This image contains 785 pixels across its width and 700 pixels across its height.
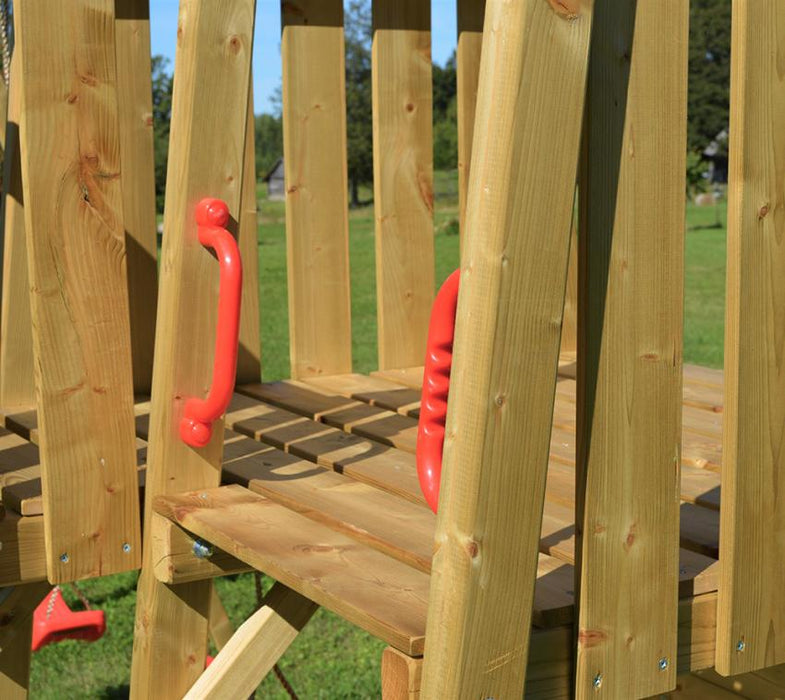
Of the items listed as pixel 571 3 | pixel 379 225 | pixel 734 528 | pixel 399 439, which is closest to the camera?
pixel 571 3

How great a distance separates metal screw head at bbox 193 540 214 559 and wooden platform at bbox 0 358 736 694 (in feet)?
0.08

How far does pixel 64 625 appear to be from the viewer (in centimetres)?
392

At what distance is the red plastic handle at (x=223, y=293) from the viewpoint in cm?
240

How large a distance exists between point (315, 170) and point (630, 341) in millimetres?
2411

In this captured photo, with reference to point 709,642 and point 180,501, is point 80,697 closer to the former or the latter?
point 180,501

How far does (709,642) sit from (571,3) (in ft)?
3.61

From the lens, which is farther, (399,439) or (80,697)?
(80,697)

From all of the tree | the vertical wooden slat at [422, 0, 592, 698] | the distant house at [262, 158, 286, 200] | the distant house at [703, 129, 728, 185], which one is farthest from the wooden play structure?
the distant house at [262, 158, 286, 200]

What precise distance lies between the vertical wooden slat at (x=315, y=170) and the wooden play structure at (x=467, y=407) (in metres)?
0.12

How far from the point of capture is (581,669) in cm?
190

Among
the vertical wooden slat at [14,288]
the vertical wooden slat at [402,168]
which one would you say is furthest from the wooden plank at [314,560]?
the vertical wooden slat at [402,168]

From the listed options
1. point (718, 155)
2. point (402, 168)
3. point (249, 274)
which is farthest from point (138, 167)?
point (718, 155)

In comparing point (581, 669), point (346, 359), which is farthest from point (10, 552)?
point (346, 359)

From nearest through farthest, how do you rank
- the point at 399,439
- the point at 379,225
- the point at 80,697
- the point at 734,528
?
the point at 734,528 → the point at 399,439 → the point at 379,225 → the point at 80,697
